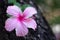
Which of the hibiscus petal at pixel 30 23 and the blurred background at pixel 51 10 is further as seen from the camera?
the blurred background at pixel 51 10

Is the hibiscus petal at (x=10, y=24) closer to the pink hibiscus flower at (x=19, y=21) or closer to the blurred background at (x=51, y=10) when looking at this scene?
the pink hibiscus flower at (x=19, y=21)

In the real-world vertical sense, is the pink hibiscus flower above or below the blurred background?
above

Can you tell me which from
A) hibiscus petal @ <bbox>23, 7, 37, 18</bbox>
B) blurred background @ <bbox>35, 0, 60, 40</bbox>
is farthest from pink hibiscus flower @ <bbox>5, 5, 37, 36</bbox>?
blurred background @ <bbox>35, 0, 60, 40</bbox>

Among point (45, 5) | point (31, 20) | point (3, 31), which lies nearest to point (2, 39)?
point (3, 31)

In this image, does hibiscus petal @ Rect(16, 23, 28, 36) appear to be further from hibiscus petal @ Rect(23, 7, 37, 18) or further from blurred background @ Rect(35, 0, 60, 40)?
blurred background @ Rect(35, 0, 60, 40)

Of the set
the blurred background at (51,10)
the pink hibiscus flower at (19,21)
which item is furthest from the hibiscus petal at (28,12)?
the blurred background at (51,10)

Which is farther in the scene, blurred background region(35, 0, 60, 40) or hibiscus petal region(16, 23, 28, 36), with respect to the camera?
blurred background region(35, 0, 60, 40)

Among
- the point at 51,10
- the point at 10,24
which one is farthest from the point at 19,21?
the point at 51,10

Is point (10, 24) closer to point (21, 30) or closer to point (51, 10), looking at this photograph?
point (21, 30)

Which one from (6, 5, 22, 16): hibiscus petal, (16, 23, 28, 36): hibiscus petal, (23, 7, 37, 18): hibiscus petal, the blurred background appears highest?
(6, 5, 22, 16): hibiscus petal
